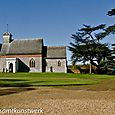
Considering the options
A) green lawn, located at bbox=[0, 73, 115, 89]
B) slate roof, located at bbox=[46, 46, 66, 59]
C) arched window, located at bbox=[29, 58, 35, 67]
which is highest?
slate roof, located at bbox=[46, 46, 66, 59]

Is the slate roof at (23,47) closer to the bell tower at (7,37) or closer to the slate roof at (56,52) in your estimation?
the bell tower at (7,37)

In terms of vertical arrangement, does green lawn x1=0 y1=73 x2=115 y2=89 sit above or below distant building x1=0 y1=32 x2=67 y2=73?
below

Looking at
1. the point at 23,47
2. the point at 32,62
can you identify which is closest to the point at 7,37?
the point at 23,47

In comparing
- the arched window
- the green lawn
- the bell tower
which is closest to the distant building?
the arched window

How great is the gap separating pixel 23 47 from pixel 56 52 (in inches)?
348

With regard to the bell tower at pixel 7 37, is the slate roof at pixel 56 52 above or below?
below

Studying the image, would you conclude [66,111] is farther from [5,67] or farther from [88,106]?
[5,67]

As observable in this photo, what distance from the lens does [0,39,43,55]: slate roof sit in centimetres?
6438

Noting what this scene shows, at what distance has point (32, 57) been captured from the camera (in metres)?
64.2

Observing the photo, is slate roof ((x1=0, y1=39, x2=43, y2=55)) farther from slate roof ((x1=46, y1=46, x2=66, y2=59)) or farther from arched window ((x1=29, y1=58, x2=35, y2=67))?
slate roof ((x1=46, y1=46, x2=66, y2=59))

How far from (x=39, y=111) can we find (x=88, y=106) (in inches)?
95.6

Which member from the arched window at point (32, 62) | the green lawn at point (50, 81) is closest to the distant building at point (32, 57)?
the arched window at point (32, 62)

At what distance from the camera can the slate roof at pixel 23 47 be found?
6438 centimetres

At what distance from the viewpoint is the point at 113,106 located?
11000 mm
